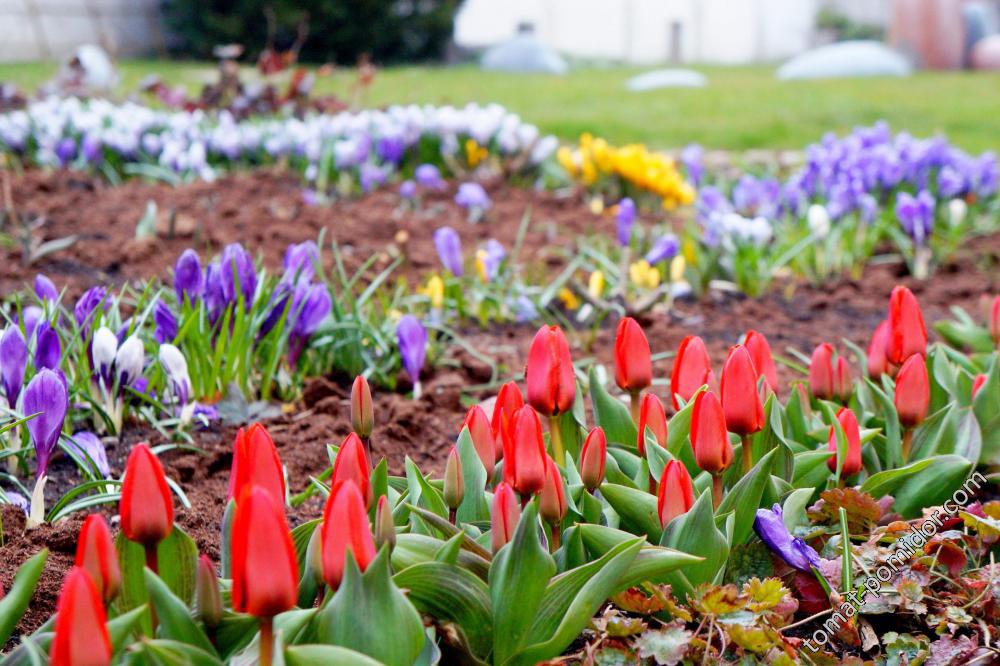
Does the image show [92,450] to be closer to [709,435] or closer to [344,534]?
[344,534]

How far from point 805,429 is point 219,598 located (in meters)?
1.11

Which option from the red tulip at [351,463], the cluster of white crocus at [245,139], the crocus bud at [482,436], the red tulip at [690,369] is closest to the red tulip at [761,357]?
the red tulip at [690,369]

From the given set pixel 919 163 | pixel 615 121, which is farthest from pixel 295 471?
pixel 615 121

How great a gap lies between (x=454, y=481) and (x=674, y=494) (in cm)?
28

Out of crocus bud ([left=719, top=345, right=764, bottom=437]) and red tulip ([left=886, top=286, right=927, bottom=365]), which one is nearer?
crocus bud ([left=719, top=345, right=764, bottom=437])

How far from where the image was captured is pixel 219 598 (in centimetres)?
106

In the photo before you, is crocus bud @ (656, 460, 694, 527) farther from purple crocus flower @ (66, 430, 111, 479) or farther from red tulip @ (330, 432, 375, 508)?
purple crocus flower @ (66, 430, 111, 479)

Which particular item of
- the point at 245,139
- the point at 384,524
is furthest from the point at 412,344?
the point at 245,139

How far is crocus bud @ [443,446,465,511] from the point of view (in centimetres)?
133

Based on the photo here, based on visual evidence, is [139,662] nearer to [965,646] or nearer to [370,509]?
[370,509]

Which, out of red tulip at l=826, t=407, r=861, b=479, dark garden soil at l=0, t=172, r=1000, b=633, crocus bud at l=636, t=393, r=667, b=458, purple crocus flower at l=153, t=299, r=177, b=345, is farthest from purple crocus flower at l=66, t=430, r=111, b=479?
red tulip at l=826, t=407, r=861, b=479

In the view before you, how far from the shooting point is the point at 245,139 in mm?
5680

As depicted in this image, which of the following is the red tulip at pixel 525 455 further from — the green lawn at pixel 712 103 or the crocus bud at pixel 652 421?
the green lawn at pixel 712 103

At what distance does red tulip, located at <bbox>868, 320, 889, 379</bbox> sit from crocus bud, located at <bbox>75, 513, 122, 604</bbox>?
1377 mm
